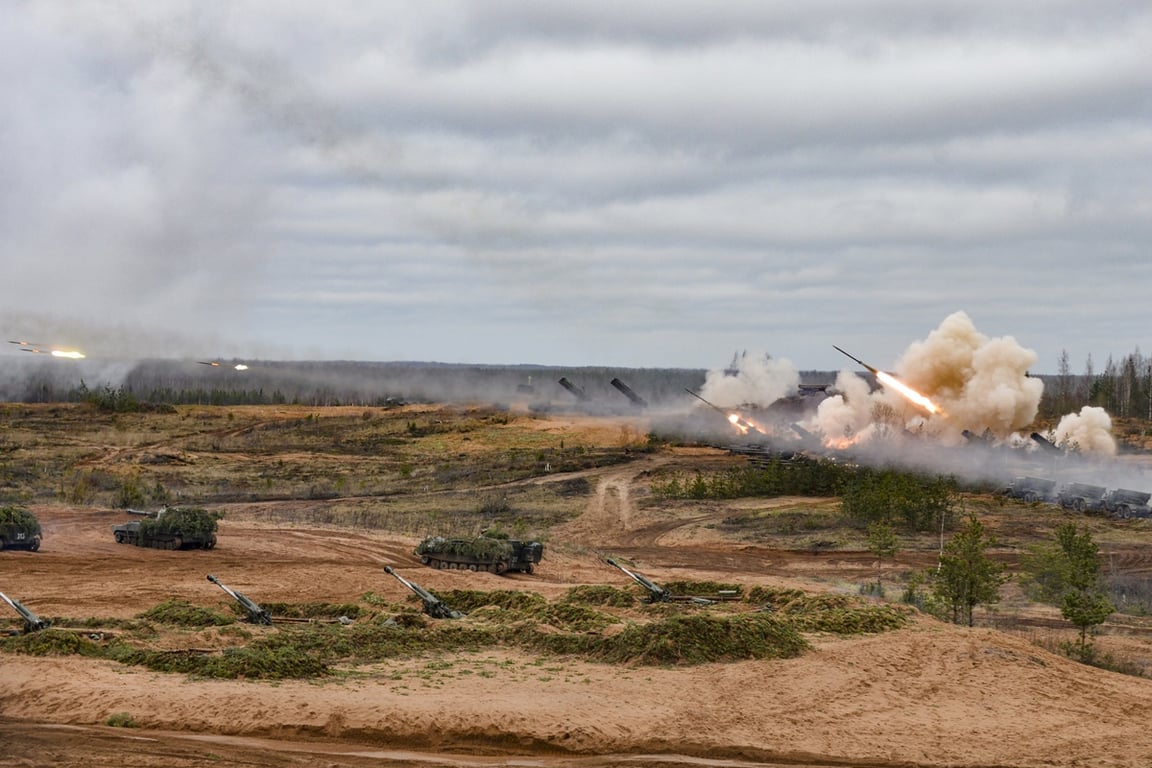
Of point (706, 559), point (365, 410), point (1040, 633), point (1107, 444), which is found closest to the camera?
point (1040, 633)

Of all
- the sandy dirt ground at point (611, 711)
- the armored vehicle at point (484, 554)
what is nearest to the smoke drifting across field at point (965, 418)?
the armored vehicle at point (484, 554)

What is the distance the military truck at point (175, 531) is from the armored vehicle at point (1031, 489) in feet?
142

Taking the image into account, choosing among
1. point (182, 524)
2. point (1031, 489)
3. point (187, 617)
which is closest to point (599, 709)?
point (187, 617)

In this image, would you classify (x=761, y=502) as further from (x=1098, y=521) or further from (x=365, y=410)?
(x=365, y=410)

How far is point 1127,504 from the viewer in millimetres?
64875

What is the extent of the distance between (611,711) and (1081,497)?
4960 cm

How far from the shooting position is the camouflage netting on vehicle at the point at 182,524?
48.2 meters

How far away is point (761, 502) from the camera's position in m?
68.8

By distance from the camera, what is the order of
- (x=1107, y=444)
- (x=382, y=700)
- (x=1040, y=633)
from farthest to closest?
(x=1107, y=444), (x=1040, y=633), (x=382, y=700)

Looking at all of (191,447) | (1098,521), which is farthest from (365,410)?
(1098,521)

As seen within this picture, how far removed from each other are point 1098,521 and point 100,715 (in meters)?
52.9

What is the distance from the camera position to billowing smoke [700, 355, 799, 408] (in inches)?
3393

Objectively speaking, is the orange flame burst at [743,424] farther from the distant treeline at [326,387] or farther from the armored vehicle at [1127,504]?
the armored vehicle at [1127,504]

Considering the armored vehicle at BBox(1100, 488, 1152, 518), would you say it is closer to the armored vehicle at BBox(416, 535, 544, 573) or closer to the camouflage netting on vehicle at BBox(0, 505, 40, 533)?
the armored vehicle at BBox(416, 535, 544, 573)
